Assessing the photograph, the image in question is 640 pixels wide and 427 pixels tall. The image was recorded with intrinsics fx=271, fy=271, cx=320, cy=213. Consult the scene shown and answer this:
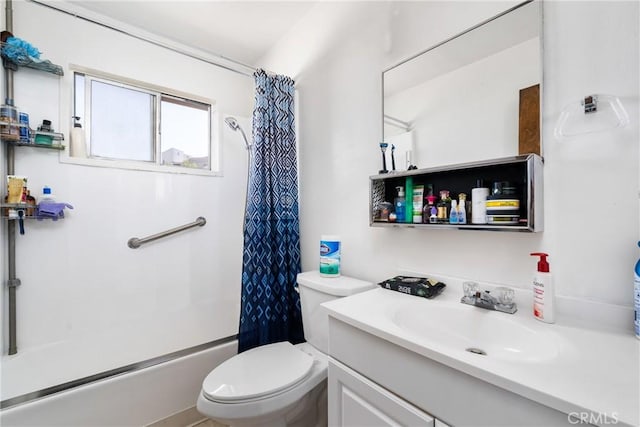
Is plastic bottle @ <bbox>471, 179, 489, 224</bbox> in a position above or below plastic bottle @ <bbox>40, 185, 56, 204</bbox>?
below

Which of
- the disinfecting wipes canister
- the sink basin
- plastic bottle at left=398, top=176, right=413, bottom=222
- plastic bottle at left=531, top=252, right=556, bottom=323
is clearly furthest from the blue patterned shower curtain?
plastic bottle at left=531, top=252, right=556, bottom=323

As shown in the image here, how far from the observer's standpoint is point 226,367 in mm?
1179

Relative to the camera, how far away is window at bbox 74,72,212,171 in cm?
174

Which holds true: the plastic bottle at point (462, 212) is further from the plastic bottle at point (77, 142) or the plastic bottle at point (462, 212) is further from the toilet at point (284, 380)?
the plastic bottle at point (77, 142)

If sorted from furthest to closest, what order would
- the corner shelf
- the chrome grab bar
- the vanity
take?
the chrome grab bar, the corner shelf, the vanity

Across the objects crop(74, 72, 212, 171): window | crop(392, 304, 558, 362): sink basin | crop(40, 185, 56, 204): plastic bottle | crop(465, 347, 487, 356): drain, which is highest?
crop(74, 72, 212, 171): window

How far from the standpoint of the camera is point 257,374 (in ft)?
3.67

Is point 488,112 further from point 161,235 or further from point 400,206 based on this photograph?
point 161,235

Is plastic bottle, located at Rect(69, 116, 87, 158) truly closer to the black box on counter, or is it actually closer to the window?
the window

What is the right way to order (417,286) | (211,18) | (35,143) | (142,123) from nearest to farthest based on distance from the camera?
(417,286), (35,143), (211,18), (142,123)

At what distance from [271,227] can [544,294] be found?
131 cm

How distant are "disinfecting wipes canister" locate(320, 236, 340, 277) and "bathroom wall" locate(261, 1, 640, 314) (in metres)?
0.11

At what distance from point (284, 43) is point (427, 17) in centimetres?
114

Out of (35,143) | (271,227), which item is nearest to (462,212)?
(271,227)
